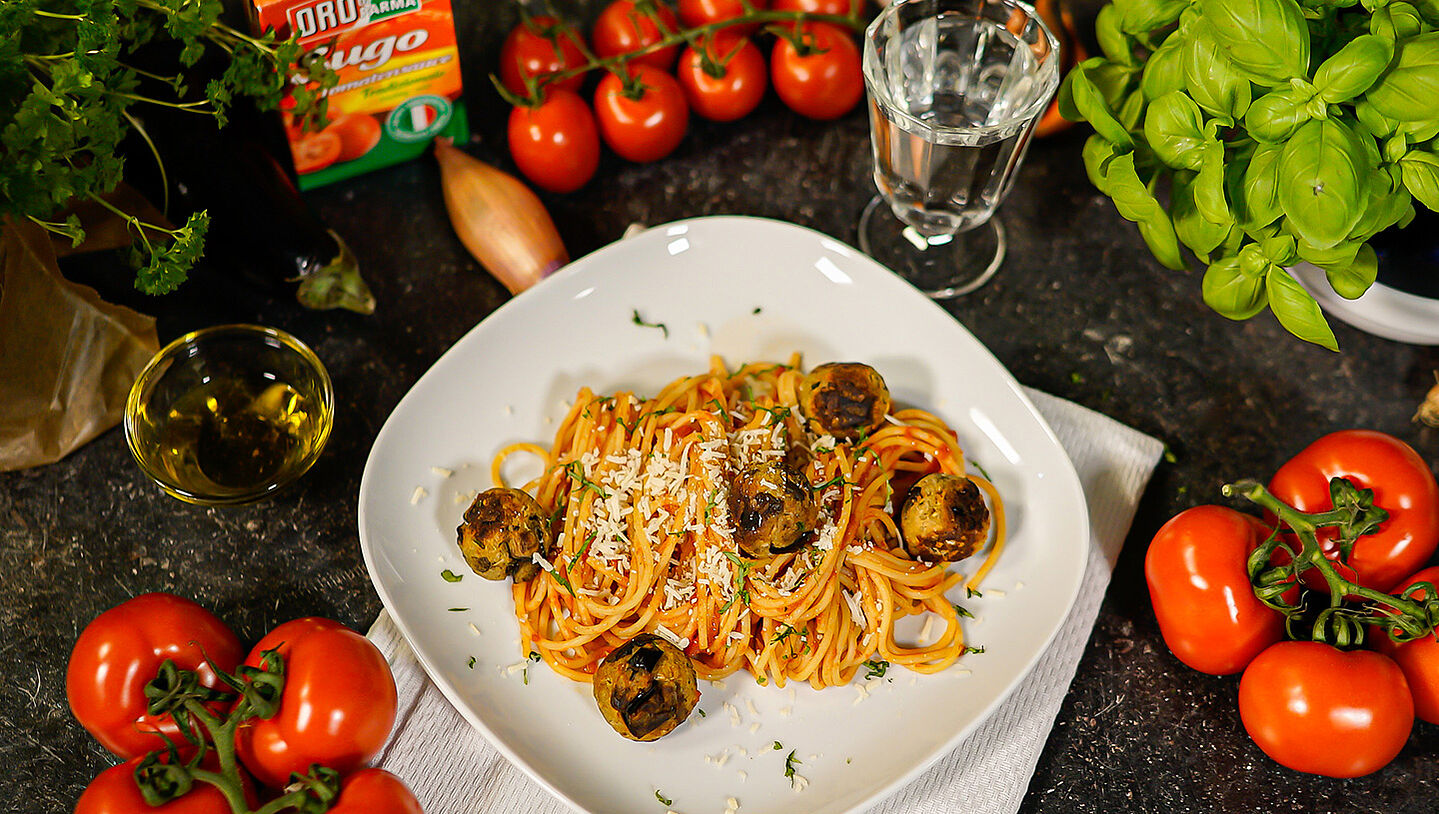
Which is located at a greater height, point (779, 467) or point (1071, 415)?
point (779, 467)

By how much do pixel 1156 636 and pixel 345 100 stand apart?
203 cm

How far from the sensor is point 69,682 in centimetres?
183

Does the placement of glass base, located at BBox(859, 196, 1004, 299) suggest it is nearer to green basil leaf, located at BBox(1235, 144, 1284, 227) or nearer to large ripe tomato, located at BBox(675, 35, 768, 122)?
large ripe tomato, located at BBox(675, 35, 768, 122)

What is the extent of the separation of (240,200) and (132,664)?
0.96 metres

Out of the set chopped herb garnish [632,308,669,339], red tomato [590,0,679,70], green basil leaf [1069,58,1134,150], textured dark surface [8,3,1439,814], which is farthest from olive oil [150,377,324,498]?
green basil leaf [1069,58,1134,150]

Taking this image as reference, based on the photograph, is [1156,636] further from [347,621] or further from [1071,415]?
[347,621]

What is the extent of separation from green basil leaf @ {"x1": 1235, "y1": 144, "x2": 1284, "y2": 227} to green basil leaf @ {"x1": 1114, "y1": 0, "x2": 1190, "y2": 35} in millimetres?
312

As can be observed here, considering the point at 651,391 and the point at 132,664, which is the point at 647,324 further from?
the point at 132,664

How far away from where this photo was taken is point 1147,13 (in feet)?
6.41

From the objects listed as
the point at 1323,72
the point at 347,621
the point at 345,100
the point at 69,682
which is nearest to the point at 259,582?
the point at 347,621

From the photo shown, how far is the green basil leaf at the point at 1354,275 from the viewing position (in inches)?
74.4

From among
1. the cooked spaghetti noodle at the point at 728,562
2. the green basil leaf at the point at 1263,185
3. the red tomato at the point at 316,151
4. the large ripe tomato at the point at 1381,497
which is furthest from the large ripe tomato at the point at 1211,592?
the red tomato at the point at 316,151

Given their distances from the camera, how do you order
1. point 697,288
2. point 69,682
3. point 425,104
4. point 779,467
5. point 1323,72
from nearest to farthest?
1. point 1323,72
2. point 69,682
3. point 779,467
4. point 697,288
5. point 425,104

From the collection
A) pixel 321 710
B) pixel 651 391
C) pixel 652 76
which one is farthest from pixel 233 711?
pixel 652 76
